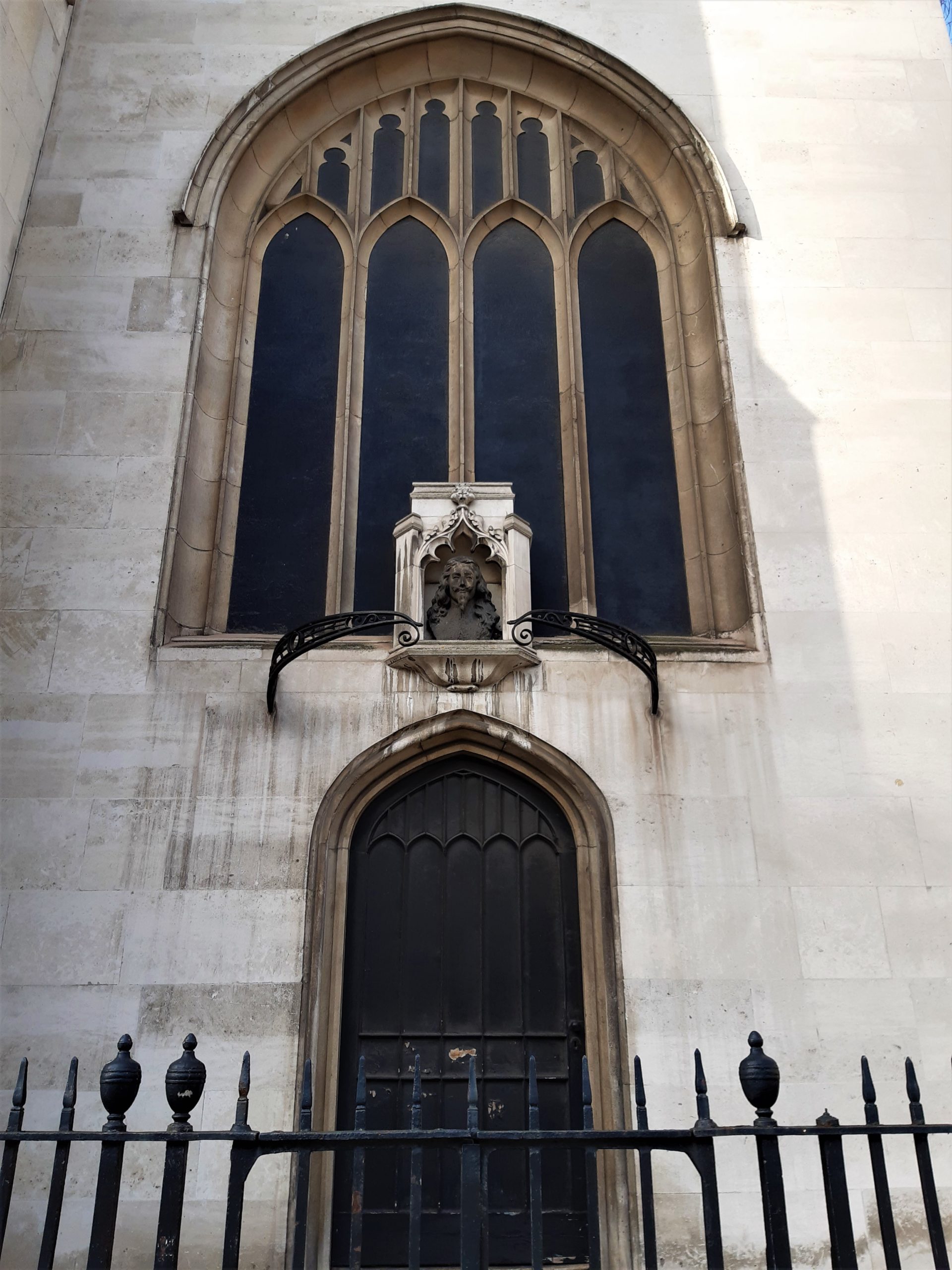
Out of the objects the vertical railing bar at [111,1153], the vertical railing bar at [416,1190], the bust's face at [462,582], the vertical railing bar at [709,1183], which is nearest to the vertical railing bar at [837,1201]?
the vertical railing bar at [709,1183]

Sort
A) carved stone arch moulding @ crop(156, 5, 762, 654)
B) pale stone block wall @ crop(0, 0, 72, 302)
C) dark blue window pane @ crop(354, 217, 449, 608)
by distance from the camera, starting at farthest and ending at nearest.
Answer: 1. pale stone block wall @ crop(0, 0, 72, 302)
2. dark blue window pane @ crop(354, 217, 449, 608)
3. carved stone arch moulding @ crop(156, 5, 762, 654)

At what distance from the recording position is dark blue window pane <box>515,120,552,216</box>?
1019 cm

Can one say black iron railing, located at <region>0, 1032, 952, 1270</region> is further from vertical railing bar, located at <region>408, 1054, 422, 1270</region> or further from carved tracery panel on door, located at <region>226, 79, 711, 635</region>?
carved tracery panel on door, located at <region>226, 79, 711, 635</region>

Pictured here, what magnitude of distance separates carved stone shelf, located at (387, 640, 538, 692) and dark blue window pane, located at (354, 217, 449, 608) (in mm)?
1082

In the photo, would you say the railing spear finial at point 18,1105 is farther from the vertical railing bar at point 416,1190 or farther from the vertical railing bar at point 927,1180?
the vertical railing bar at point 927,1180

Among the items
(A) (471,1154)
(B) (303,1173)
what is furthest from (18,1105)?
(A) (471,1154)

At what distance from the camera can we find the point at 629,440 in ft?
29.8

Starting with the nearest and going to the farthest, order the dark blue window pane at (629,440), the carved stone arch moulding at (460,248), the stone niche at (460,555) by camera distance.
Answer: the stone niche at (460,555), the carved stone arch moulding at (460,248), the dark blue window pane at (629,440)

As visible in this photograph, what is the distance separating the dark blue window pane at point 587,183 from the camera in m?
10.1

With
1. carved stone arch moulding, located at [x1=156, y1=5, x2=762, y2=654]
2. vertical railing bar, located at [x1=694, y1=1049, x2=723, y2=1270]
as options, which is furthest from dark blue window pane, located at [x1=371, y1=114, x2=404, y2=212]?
vertical railing bar, located at [x1=694, y1=1049, x2=723, y2=1270]

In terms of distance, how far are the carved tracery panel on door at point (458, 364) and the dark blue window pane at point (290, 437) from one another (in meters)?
0.02

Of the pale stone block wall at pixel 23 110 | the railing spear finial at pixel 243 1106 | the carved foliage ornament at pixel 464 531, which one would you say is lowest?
the railing spear finial at pixel 243 1106

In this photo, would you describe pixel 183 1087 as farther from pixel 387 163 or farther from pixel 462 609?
pixel 387 163

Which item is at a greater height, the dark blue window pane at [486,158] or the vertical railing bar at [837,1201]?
the dark blue window pane at [486,158]
